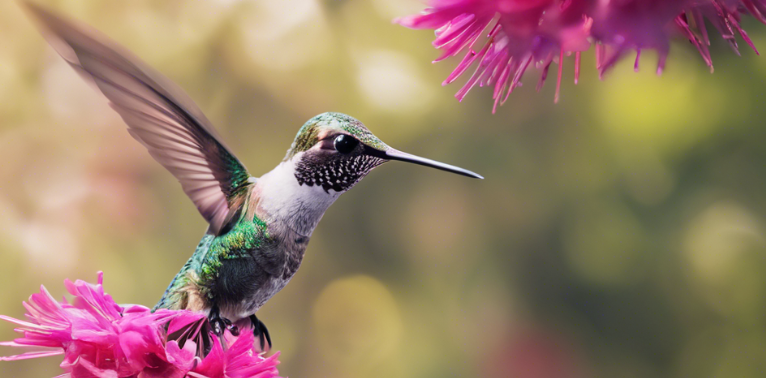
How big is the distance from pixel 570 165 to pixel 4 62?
143 centimetres

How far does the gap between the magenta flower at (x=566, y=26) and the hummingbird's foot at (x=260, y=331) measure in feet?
0.62

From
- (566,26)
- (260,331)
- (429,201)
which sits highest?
(566,26)

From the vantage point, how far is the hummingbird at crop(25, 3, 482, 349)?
0.87 ft

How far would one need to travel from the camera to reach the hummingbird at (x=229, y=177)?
0.26 meters

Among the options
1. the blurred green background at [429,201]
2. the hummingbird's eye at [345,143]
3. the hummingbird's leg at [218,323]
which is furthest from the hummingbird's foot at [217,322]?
the blurred green background at [429,201]

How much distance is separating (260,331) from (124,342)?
11 cm

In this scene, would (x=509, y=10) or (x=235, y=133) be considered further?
(x=235, y=133)

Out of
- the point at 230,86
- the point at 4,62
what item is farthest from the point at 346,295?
the point at 4,62

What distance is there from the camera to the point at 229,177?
334 mm

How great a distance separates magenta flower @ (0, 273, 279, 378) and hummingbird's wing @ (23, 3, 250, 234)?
0.08 meters

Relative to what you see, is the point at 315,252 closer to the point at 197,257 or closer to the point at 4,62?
the point at 4,62

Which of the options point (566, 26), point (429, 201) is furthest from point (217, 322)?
point (429, 201)

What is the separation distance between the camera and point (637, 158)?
146 centimetres

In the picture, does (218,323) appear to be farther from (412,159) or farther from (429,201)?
(429,201)
